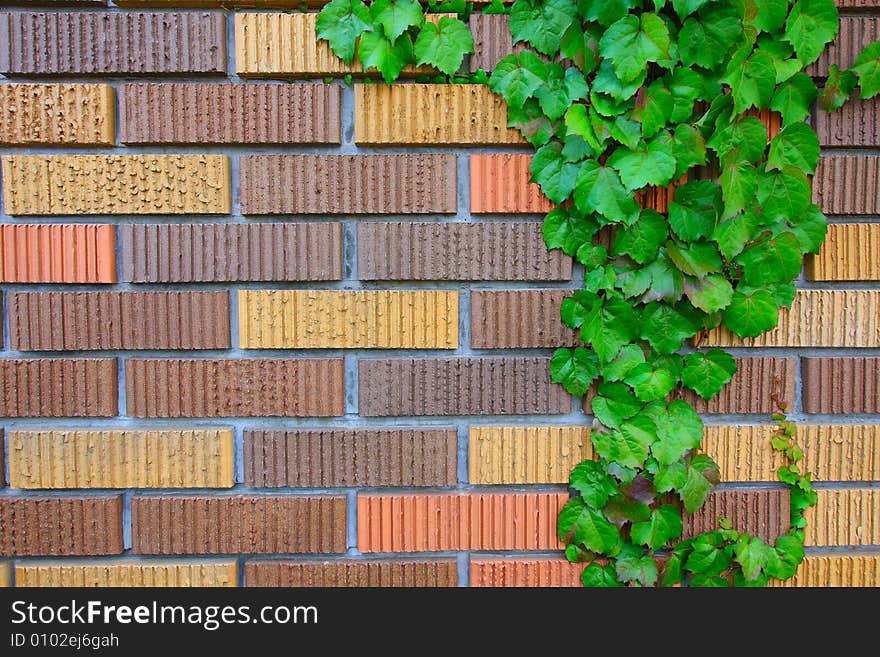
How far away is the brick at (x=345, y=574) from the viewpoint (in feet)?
4.45

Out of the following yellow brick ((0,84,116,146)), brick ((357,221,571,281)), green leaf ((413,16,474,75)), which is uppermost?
green leaf ((413,16,474,75))

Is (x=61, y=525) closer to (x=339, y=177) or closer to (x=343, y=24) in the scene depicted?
(x=339, y=177)

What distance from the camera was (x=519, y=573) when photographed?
1.36 meters

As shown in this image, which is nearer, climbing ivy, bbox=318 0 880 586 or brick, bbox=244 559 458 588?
climbing ivy, bbox=318 0 880 586

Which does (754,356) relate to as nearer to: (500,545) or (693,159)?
A: (693,159)

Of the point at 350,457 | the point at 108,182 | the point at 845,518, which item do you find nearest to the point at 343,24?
the point at 108,182

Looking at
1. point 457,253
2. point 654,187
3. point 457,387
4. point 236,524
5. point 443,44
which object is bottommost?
point 236,524

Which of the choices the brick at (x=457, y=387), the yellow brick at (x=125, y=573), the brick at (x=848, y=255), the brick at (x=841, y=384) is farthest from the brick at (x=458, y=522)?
the brick at (x=848, y=255)

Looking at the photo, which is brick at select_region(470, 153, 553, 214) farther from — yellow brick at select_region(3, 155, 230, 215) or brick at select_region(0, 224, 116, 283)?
brick at select_region(0, 224, 116, 283)

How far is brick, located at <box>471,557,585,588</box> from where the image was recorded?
1.36 m

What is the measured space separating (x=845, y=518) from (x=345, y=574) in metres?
1.19

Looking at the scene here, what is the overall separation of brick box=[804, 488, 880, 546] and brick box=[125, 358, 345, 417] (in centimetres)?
117

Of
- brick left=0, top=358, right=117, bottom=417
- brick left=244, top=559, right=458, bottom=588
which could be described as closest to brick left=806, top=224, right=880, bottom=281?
brick left=244, top=559, right=458, bottom=588

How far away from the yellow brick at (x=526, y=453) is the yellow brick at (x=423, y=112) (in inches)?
27.0
